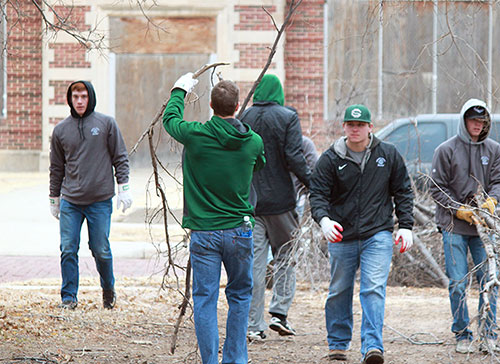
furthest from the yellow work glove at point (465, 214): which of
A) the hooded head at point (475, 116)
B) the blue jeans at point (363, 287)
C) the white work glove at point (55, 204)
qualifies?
the white work glove at point (55, 204)

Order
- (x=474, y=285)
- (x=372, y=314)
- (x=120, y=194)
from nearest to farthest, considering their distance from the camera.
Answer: (x=372, y=314) → (x=120, y=194) → (x=474, y=285)

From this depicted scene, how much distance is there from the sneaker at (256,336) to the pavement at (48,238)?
4.78 feet

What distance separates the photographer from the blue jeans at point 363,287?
A: 5.68 metres

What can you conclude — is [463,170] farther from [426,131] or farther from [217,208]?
[426,131]

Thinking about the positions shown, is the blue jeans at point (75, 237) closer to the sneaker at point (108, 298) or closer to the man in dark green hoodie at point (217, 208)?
the sneaker at point (108, 298)

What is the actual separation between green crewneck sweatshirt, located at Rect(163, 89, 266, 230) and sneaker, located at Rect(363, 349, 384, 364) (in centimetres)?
140

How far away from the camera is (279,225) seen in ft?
21.7

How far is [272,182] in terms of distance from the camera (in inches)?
259

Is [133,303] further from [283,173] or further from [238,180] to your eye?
[238,180]

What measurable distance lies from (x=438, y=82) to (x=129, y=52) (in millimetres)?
7599

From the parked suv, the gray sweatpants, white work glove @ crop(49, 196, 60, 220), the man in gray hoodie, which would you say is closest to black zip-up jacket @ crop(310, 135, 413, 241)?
the man in gray hoodie

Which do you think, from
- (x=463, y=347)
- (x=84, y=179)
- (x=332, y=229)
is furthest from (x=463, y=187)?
(x=84, y=179)

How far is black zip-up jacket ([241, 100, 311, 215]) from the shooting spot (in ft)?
21.5

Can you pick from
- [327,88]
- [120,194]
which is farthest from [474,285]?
[327,88]
